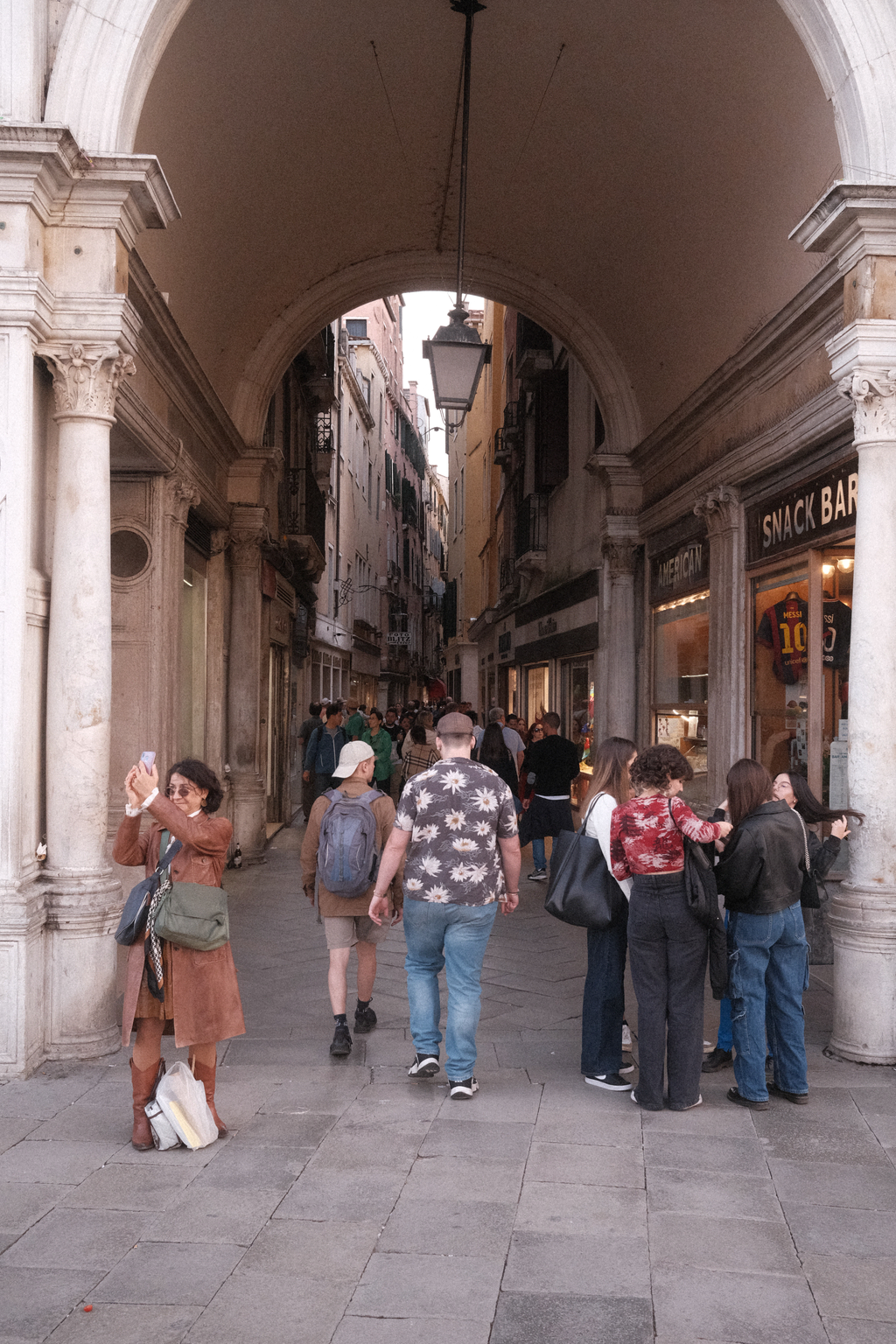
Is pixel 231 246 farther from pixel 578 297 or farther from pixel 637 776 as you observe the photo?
pixel 637 776

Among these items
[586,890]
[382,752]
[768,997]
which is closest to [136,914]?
[586,890]

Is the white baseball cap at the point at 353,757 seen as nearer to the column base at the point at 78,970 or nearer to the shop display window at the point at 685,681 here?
the column base at the point at 78,970

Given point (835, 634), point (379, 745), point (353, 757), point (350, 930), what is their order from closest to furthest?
point (353, 757)
point (350, 930)
point (835, 634)
point (379, 745)

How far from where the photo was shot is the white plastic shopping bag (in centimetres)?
442

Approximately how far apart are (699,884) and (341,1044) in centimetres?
203

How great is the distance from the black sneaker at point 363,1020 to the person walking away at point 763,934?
199cm

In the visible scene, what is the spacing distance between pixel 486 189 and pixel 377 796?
7.52 meters

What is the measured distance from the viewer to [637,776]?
16.6 feet

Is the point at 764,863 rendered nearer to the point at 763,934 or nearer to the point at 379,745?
the point at 763,934

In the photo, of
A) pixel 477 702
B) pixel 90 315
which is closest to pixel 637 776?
pixel 90 315

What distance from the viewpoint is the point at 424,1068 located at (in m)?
5.34

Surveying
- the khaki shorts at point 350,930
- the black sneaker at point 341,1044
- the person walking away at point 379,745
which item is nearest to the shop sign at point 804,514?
the khaki shorts at point 350,930

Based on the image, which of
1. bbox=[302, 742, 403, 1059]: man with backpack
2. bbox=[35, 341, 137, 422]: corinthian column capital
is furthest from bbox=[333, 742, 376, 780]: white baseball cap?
bbox=[35, 341, 137, 422]: corinthian column capital

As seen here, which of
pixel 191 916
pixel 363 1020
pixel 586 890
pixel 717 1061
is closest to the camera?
pixel 191 916
